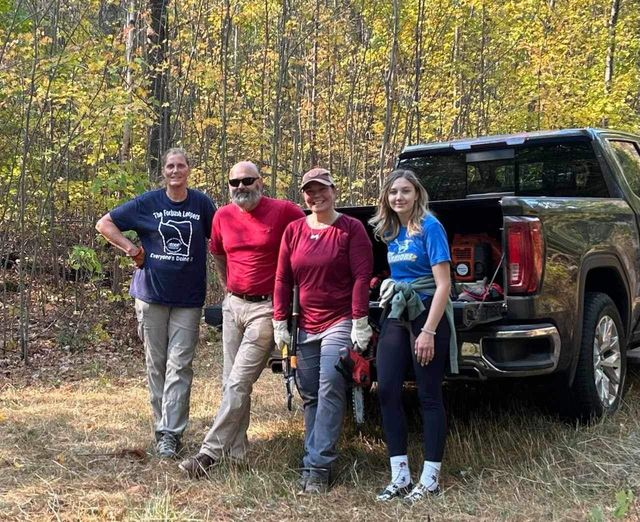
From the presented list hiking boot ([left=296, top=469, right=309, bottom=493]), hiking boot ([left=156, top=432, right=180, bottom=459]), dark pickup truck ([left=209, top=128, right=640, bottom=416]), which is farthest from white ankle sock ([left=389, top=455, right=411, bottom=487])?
hiking boot ([left=156, top=432, right=180, bottom=459])

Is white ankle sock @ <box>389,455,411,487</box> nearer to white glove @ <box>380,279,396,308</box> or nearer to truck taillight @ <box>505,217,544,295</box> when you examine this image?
white glove @ <box>380,279,396,308</box>

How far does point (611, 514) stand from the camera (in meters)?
3.38

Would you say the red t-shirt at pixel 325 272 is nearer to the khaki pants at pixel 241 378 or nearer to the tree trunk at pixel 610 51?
the khaki pants at pixel 241 378

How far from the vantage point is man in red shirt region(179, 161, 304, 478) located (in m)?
4.30

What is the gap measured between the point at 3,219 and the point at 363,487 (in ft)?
19.6

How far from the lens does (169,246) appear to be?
15.6 feet

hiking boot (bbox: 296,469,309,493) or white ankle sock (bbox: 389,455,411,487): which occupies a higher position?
white ankle sock (bbox: 389,455,411,487)

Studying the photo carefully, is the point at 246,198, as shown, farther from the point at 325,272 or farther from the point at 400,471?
the point at 400,471

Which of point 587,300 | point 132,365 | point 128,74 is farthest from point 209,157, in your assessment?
point 587,300

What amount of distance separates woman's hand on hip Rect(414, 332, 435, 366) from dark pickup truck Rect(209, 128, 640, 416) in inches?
13.1

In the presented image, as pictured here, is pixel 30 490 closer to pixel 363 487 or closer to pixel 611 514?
pixel 363 487

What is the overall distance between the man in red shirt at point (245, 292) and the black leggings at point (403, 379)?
2.61 feet

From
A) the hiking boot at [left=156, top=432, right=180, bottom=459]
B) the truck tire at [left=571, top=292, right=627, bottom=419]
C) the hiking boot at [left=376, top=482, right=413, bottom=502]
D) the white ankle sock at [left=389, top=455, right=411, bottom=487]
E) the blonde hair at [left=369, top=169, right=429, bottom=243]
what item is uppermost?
the blonde hair at [left=369, top=169, right=429, bottom=243]

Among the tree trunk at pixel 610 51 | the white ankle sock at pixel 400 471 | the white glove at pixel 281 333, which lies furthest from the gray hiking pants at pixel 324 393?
the tree trunk at pixel 610 51
